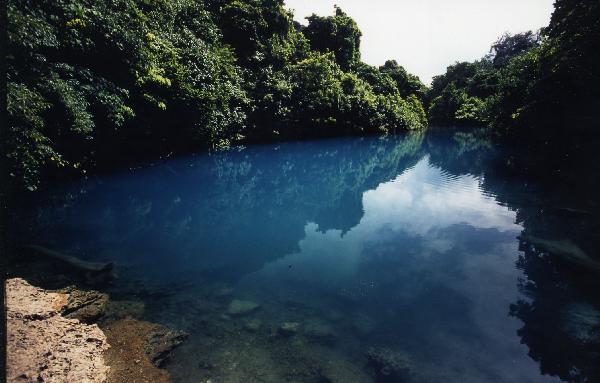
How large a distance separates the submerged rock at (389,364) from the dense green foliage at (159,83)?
11.2 meters

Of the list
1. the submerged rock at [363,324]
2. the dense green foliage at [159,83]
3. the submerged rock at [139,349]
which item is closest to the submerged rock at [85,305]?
the submerged rock at [139,349]

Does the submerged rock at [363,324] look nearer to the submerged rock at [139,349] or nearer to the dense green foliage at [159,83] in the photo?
the submerged rock at [139,349]

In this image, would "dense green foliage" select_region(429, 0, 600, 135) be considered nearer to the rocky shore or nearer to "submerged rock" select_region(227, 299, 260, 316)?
"submerged rock" select_region(227, 299, 260, 316)

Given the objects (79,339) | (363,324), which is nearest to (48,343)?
(79,339)

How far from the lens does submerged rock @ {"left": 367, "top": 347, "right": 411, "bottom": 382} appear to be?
5.02 m

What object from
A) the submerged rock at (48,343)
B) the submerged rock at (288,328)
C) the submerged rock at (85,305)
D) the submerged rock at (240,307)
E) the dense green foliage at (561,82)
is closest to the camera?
the submerged rock at (48,343)

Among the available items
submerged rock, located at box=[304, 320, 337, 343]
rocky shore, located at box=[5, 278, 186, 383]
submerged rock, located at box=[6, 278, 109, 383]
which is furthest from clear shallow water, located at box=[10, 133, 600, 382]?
submerged rock, located at box=[6, 278, 109, 383]

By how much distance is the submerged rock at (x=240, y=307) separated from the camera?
666 cm

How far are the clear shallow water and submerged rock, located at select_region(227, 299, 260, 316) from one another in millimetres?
145

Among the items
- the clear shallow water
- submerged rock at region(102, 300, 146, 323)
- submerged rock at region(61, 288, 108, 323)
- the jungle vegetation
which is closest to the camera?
the clear shallow water

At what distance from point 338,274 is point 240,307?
8.52 feet

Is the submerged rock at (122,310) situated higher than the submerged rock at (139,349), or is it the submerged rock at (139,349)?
the submerged rock at (139,349)

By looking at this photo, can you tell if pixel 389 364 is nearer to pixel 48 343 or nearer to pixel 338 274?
pixel 338 274

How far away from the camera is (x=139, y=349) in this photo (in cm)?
542
